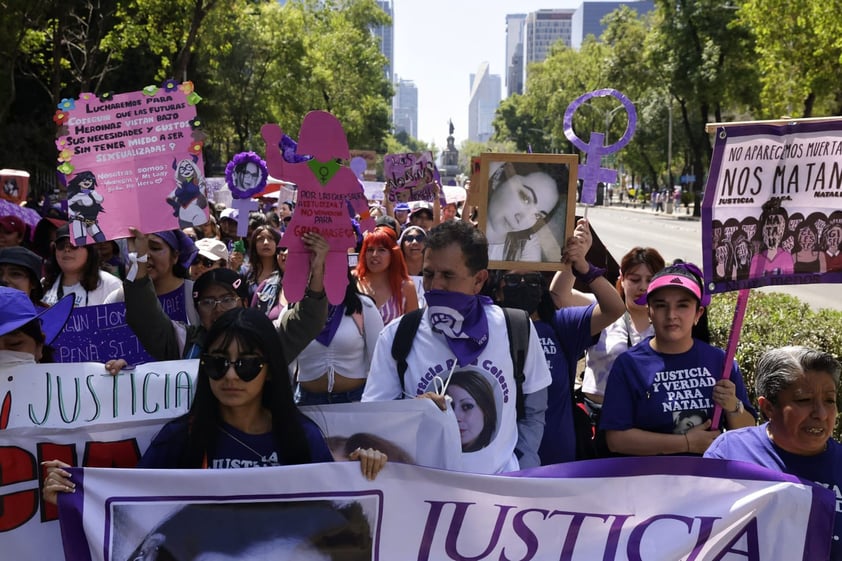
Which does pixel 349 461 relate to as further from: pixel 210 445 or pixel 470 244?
pixel 470 244

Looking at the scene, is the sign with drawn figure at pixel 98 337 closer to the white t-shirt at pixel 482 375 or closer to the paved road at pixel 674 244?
the white t-shirt at pixel 482 375

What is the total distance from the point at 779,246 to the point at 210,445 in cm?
220

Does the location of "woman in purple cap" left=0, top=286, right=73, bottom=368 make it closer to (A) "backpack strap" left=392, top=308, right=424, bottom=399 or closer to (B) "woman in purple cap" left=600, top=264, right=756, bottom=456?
(A) "backpack strap" left=392, top=308, right=424, bottom=399

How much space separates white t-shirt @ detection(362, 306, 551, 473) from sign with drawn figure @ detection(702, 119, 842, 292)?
2.81ft

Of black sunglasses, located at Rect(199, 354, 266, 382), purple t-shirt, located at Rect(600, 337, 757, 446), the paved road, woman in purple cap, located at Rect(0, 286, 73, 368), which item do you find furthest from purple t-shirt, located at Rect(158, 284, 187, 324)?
the paved road

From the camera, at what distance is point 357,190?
368cm

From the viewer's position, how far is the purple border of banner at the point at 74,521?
112 inches

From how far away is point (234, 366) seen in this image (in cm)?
287

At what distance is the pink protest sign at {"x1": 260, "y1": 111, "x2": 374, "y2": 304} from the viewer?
3.53 m

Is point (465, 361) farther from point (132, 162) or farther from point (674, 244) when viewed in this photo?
point (674, 244)

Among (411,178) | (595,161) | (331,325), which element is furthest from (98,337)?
(411,178)

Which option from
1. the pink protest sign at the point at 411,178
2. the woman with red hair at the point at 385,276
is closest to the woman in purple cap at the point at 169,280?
the woman with red hair at the point at 385,276

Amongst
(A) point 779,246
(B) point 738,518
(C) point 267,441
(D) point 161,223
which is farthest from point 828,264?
(D) point 161,223

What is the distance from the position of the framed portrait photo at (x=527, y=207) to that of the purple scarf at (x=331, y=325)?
2.64 feet
